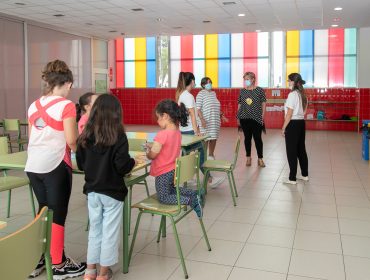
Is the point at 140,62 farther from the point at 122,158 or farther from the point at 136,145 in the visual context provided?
the point at 122,158

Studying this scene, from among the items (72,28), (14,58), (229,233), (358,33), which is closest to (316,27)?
(358,33)

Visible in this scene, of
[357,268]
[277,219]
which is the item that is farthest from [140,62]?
[357,268]

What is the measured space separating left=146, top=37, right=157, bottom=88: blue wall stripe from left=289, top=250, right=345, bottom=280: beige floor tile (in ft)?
38.5

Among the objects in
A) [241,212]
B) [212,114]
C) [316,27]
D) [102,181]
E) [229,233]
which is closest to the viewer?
[102,181]

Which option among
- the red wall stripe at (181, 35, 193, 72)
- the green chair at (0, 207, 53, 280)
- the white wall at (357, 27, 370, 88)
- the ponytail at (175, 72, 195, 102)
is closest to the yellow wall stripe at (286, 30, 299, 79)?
the white wall at (357, 27, 370, 88)

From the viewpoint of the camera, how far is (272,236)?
356 centimetres

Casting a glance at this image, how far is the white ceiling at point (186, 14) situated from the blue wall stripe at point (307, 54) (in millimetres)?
1354

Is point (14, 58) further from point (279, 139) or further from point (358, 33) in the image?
point (358, 33)

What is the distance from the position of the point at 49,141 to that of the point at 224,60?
11.4 m

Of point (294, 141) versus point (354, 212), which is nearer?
point (354, 212)

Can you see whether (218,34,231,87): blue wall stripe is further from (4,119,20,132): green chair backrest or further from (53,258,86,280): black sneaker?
(53,258,86,280): black sneaker

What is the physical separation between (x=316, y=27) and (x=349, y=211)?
8288 mm

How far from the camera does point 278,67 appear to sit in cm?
1305

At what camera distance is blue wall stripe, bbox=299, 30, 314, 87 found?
12688 millimetres
